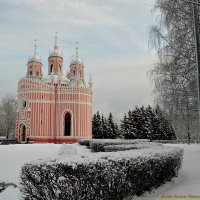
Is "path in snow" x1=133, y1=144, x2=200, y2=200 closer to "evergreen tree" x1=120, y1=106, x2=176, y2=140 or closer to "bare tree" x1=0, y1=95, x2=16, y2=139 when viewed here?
"evergreen tree" x1=120, y1=106, x2=176, y2=140

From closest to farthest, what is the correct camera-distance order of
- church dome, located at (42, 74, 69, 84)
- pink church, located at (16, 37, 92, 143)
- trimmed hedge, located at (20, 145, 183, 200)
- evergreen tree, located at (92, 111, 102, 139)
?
trimmed hedge, located at (20, 145, 183, 200) → pink church, located at (16, 37, 92, 143) → church dome, located at (42, 74, 69, 84) → evergreen tree, located at (92, 111, 102, 139)

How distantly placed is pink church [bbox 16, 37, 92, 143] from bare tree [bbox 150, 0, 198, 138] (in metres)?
33.7

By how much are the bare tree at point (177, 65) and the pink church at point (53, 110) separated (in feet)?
111

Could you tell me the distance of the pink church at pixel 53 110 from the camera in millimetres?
45906

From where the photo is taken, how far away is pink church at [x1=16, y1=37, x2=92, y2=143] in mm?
45906

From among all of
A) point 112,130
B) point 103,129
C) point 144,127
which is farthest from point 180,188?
point 103,129

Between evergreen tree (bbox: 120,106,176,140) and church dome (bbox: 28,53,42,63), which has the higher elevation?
church dome (bbox: 28,53,42,63)

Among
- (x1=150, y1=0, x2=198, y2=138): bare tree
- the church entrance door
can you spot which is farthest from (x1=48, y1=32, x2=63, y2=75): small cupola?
(x1=150, y1=0, x2=198, y2=138): bare tree

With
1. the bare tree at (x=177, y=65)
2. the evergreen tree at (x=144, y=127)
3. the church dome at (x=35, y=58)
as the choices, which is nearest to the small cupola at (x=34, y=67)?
the church dome at (x=35, y=58)

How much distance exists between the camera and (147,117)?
52.5 meters

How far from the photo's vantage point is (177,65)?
496 inches

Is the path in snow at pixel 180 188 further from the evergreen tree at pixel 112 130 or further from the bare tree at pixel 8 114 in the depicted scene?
the bare tree at pixel 8 114

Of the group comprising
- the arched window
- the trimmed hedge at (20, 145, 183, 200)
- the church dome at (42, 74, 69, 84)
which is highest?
the church dome at (42, 74, 69, 84)

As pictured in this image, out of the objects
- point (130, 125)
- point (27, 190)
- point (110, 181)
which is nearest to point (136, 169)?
point (110, 181)
